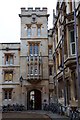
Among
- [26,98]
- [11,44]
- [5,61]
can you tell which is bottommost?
[26,98]

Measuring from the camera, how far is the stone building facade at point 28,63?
32.9m

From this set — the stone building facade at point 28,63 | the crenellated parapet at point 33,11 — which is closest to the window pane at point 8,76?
the stone building facade at point 28,63

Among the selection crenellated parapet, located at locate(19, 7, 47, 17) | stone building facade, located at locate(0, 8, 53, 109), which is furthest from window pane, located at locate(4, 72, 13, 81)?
crenellated parapet, located at locate(19, 7, 47, 17)

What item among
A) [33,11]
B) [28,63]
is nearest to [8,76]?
[28,63]

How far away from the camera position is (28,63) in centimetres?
3300

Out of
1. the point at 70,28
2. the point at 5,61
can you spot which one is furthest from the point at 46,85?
the point at 70,28

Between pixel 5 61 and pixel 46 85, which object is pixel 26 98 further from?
pixel 5 61

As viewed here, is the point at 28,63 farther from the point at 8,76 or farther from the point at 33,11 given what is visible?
the point at 33,11

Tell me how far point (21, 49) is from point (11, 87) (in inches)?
209

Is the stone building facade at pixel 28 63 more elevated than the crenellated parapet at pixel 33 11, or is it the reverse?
the crenellated parapet at pixel 33 11

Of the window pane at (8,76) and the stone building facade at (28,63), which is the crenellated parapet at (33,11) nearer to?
the stone building facade at (28,63)

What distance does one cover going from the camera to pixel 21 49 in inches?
1335

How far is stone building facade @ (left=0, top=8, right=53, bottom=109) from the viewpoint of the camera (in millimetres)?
32938

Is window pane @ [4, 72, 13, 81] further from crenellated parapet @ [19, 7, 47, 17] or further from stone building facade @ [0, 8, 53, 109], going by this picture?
crenellated parapet @ [19, 7, 47, 17]
